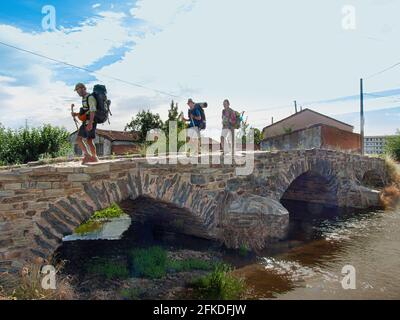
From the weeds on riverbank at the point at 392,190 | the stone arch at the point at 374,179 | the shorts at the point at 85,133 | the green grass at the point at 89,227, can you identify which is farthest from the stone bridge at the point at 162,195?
the stone arch at the point at 374,179

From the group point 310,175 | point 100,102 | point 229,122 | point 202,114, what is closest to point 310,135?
point 310,175

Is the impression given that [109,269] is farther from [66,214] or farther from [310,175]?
[310,175]

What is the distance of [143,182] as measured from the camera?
24.9 ft

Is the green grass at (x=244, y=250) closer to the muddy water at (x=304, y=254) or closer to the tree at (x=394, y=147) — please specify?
the muddy water at (x=304, y=254)

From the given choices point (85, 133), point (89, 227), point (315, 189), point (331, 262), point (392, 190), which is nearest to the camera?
point (85, 133)

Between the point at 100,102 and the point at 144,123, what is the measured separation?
1888 centimetres

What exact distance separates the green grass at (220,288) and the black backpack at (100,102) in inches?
152

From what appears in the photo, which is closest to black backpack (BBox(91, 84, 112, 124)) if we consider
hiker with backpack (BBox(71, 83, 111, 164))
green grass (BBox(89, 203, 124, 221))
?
hiker with backpack (BBox(71, 83, 111, 164))

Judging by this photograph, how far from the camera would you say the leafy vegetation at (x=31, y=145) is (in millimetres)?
16641

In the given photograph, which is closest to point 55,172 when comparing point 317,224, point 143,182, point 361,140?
point 143,182

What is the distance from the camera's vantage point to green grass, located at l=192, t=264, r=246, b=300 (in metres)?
6.37

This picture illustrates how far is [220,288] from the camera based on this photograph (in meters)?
6.49
